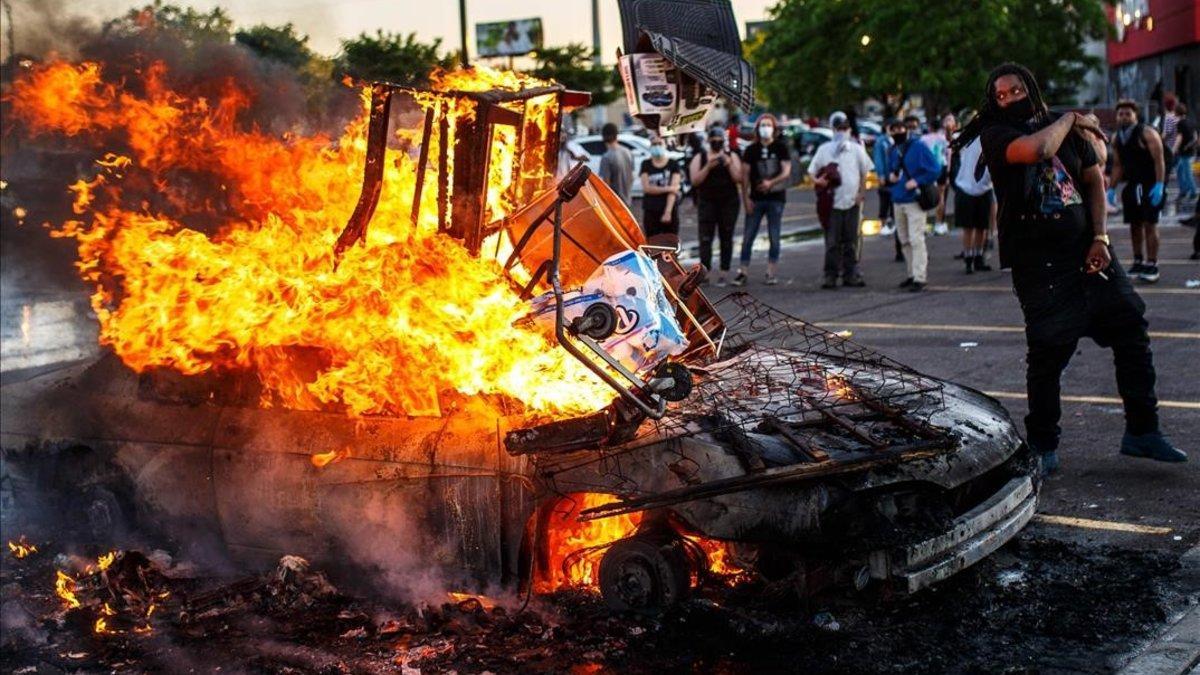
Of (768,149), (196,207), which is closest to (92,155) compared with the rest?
(196,207)

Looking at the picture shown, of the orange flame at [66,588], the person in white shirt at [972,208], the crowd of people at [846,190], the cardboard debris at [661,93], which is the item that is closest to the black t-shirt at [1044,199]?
the cardboard debris at [661,93]

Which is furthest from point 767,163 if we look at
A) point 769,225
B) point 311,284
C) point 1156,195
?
point 311,284

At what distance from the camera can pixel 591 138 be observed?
33562mm

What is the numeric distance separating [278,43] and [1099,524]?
18.9 ft

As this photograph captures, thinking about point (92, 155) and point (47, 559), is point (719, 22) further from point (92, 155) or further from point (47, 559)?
point (47, 559)

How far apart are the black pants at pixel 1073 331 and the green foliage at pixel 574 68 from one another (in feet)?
80.2

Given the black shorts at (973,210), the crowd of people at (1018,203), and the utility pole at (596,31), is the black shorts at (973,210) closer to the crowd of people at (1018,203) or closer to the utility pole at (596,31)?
the crowd of people at (1018,203)

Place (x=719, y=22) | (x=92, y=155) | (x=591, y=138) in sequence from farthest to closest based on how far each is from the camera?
(x=591, y=138)
(x=719, y=22)
(x=92, y=155)

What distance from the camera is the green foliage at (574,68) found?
31.5 meters

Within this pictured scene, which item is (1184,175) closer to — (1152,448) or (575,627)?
(1152,448)

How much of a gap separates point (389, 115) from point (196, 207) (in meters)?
1.57

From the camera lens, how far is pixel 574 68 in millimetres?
32344

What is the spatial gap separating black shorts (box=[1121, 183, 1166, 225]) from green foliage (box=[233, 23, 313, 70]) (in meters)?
8.47

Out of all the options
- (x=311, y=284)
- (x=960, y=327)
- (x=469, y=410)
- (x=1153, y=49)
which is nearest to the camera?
(x=469, y=410)
